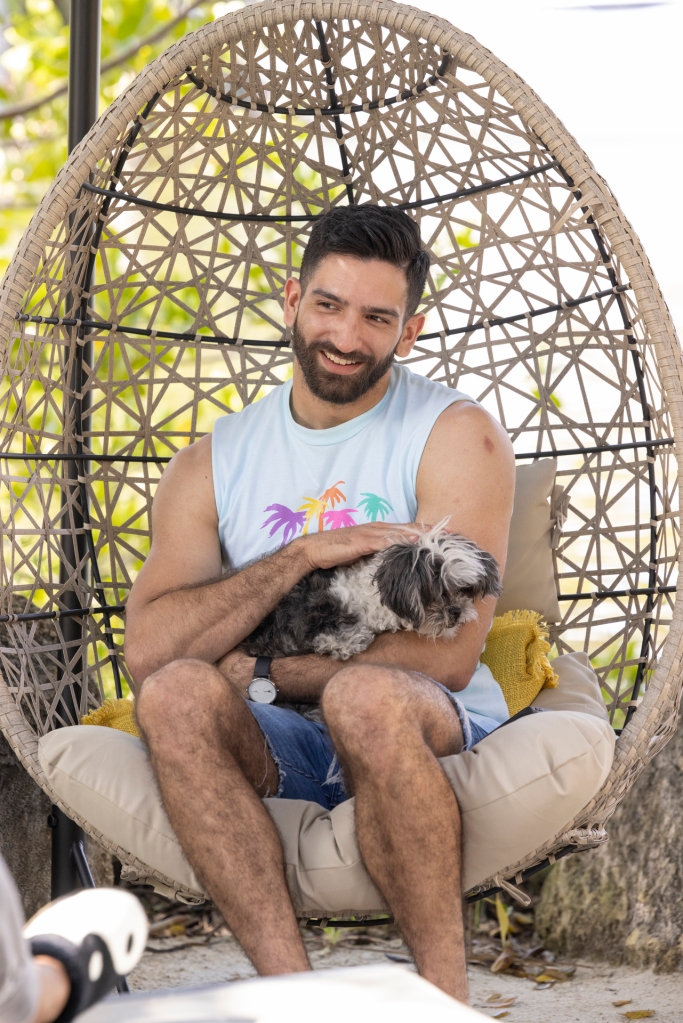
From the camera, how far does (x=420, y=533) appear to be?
1856 millimetres

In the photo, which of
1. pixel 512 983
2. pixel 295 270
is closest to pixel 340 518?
pixel 295 270

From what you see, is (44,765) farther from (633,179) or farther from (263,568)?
(633,179)

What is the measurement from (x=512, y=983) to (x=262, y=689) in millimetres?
1090

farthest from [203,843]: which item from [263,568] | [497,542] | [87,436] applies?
[87,436]

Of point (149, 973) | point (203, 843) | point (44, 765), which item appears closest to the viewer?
point (203, 843)

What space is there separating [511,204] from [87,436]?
1.22m

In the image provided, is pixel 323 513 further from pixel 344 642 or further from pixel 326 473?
pixel 344 642

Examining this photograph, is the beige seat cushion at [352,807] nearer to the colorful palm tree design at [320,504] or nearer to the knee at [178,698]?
the knee at [178,698]

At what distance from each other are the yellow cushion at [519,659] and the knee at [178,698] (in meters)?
0.74

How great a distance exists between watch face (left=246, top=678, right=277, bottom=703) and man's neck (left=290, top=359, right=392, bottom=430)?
0.61m

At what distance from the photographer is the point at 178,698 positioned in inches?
65.8

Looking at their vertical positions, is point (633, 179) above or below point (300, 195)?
above

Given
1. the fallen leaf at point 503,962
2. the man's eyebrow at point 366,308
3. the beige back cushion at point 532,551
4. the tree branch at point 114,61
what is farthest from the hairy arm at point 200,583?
the tree branch at point 114,61

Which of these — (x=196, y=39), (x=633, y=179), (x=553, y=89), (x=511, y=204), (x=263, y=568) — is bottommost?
(x=263, y=568)
